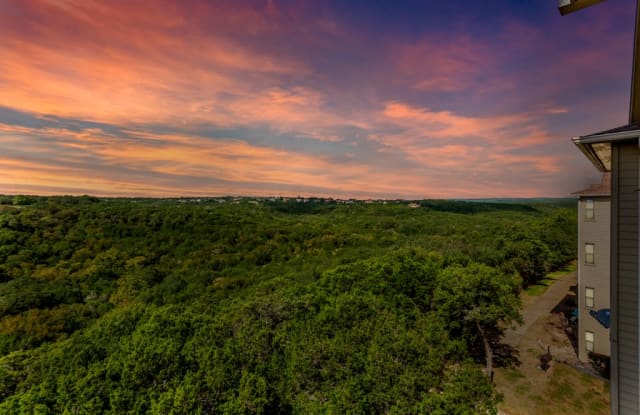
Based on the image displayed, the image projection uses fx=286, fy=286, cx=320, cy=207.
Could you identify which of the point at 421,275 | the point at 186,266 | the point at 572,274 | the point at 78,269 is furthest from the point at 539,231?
the point at 78,269

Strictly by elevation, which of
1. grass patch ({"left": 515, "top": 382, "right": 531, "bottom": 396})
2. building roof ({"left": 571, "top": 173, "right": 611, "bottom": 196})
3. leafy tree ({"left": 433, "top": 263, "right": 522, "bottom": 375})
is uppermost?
building roof ({"left": 571, "top": 173, "right": 611, "bottom": 196})

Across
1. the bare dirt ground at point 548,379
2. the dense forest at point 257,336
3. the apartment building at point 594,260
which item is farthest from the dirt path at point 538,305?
the apartment building at point 594,260

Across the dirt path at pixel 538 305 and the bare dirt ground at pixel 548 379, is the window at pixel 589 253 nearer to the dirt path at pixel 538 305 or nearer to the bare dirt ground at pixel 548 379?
the bare dirt ground at pixel 548 379

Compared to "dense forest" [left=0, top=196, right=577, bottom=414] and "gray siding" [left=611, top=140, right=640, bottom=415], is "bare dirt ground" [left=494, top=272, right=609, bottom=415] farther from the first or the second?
"gray siding" [left=611, top=140, right=640, bottom=415]

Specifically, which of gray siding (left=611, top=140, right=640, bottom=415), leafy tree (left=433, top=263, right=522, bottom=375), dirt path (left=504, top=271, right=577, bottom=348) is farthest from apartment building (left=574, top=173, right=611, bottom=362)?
gray siding (left=611, top=140, right=640, bottom=415)

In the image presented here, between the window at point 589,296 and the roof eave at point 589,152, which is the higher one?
the roof eave at point 589,152

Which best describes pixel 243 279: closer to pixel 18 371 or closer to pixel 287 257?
pixel 287 257

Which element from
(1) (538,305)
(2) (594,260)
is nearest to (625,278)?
(2) (594,260)
